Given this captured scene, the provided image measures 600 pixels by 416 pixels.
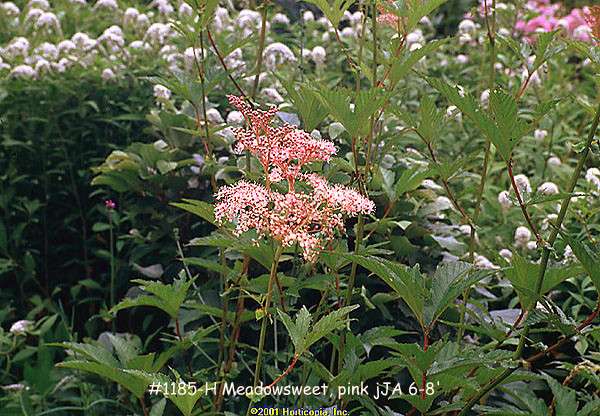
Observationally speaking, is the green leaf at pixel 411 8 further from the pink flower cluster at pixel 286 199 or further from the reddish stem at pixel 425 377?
the reddish stem at pixel 425 377

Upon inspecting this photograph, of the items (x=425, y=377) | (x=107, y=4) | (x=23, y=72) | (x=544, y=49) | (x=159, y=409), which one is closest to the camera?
(x=425, y=377)

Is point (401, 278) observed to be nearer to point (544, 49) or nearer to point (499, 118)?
point (499, 118)

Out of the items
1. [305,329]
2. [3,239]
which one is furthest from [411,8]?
[3,239]

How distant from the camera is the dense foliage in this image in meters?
1.48

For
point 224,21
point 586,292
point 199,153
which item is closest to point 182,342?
point 199,153

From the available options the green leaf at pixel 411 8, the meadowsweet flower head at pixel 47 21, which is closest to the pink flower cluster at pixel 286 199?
the green leaf at pixel 411 8

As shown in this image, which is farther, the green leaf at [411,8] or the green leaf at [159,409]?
the green leaf at [159,409]

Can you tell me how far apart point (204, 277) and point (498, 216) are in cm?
113

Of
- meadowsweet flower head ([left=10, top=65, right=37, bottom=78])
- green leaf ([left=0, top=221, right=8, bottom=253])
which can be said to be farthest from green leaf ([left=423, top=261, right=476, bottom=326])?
meadowsweet flower head ([left=10, top=65, right=37, bottom=78])

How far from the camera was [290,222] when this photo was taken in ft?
4.63

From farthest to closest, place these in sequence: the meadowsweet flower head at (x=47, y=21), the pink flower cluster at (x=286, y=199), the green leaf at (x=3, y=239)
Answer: the meadowsweet flower head at (x=47, y=21)
the green leaf at (x=3, y=239)
the pink flower cluster at (x=286, y=199)

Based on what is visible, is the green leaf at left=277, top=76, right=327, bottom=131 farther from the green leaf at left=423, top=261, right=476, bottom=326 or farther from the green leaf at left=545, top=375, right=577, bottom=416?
the green leaf at left=545, top=375, right=577, bottom=416

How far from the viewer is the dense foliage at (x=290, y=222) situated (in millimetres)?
1477

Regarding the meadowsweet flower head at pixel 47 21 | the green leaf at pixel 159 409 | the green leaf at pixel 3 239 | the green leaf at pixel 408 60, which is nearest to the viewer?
the green leaf at pixel 408 60
